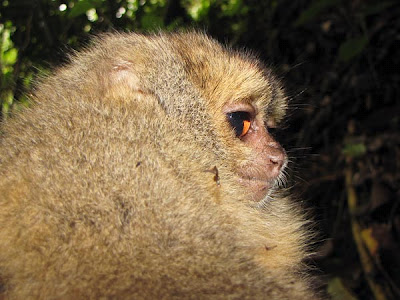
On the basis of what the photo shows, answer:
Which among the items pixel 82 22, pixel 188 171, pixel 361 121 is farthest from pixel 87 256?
pixel 361 121

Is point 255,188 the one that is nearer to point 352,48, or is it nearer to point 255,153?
point 255,153

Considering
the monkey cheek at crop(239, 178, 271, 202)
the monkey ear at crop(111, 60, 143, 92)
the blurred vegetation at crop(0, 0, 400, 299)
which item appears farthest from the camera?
the blurred vegetation at crop(0, 0, 400, 299)

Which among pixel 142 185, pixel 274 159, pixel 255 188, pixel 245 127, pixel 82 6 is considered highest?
pixel 82 6

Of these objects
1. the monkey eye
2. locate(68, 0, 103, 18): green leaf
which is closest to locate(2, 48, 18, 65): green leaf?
locate(68, 0, 103, 18): green leaf

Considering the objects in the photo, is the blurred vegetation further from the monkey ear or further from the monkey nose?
the monkey ear

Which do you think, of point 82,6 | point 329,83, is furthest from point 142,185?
point 329,83

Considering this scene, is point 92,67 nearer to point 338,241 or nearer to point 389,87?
point 338,241

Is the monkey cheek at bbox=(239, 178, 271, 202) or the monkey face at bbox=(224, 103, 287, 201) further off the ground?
the monkey face at bbox=(224, 103, 287, 201)

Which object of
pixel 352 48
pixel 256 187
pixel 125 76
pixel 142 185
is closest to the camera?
pixel 142 185
